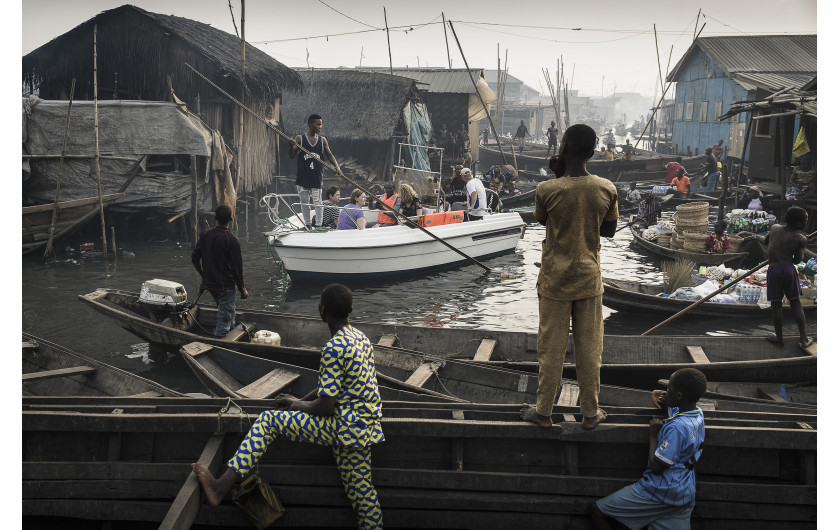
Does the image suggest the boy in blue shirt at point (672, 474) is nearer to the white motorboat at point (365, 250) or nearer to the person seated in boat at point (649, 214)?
the white motorboat at point (365, 250)

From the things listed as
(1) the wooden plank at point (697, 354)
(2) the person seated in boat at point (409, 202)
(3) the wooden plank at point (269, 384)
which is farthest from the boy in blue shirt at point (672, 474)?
(2) the person seated in boat at point (409, 202)

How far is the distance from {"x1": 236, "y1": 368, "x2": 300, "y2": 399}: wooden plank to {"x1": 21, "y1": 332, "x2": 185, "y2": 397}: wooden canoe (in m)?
0.67

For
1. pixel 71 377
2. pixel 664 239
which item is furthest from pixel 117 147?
pixel 664 239

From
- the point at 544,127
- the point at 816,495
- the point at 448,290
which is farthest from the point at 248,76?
the point at 544,127

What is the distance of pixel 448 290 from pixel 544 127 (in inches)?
2001

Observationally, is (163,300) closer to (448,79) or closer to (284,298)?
(284,298)

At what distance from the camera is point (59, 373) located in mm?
5812

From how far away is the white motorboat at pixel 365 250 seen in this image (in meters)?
11.1

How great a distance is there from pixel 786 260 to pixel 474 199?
22.9 ft

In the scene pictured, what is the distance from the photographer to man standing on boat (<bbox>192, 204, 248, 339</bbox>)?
7.09 metres

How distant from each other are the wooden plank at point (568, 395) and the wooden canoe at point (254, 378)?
0.92m

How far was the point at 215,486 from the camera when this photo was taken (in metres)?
3.60

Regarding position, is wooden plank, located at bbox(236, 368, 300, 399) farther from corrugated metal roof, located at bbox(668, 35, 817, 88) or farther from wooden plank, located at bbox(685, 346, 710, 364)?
corrugated metal roof, located at bbox(668, 35, 817, 88)

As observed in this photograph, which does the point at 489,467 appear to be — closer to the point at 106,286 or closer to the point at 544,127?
the point at 106,286
